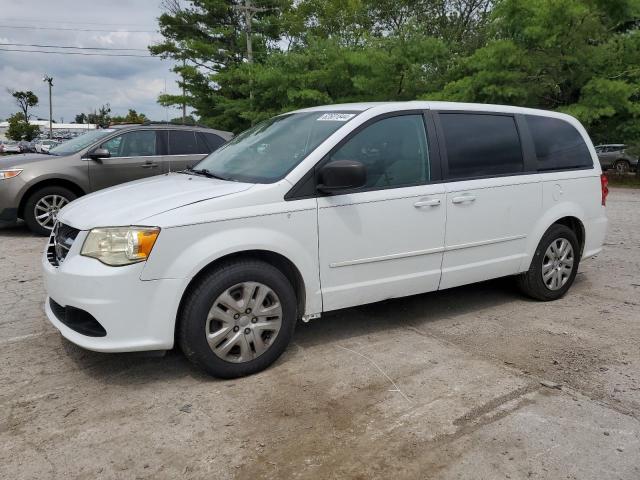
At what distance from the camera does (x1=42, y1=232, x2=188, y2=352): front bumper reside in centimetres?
308

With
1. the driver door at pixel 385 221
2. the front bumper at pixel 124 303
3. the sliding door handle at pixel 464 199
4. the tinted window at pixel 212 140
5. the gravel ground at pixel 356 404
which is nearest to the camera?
the gravel ground at pixel 356 404

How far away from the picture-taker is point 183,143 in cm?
909

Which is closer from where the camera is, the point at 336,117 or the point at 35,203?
the point at 336,117

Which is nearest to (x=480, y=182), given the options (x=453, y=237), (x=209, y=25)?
(x=453, y=237)

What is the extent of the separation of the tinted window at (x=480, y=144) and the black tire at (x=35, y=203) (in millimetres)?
6081

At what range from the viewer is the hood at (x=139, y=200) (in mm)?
3236

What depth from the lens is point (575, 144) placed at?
5.20 meters

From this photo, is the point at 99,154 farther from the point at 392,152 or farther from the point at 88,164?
the point at 392,152

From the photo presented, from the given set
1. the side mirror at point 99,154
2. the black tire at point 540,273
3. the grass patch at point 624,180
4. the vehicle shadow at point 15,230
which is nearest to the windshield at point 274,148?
the black tire at point 540,273

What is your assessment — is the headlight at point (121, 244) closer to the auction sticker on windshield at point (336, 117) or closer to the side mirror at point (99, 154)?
the auction sticker on windshield at point (336, 117)

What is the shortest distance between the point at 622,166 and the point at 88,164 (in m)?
24.0

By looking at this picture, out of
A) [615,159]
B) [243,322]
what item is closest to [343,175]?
[243,322]

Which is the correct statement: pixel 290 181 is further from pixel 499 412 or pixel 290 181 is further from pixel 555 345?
pixel 555 345

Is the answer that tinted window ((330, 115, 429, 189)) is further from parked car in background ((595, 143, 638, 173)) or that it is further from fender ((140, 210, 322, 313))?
parked car in background ((595, 143, 638, 173))
